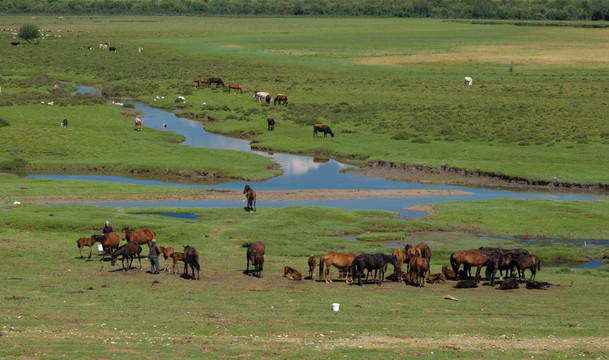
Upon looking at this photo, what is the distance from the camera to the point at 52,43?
139625mm

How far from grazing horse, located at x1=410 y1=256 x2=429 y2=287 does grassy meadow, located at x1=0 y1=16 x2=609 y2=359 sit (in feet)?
2.14

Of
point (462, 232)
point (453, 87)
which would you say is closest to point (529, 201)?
A: point (462, 232)

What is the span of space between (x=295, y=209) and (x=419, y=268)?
43.0 ft

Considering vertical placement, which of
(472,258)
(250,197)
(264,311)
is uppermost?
(250,197)

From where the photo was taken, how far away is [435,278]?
2661cm

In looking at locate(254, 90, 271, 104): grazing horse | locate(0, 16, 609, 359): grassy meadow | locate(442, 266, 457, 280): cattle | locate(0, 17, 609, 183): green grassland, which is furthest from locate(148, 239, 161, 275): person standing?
locate(254, 90, 271, 104): grazing horse

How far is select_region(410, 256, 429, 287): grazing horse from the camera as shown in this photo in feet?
83.7

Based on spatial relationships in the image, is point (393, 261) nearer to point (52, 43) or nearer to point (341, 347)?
point (341, 347)

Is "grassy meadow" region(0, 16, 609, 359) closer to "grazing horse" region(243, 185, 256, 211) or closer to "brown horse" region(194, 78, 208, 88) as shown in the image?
"grazing horse" region(243, 185, 256, 211)

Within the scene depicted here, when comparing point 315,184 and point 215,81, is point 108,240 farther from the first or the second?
point 215,81

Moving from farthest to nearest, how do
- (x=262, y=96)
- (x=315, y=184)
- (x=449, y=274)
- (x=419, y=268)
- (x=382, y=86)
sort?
(x=382, y=86)
(x=262, y=96)
(x=315, y=184)
(x=449, y=274)
(x=419, y=268)

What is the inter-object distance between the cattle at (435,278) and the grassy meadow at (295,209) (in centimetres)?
89

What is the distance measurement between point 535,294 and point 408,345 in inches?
310

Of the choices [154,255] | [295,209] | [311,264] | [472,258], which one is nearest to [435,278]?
[472,258]
